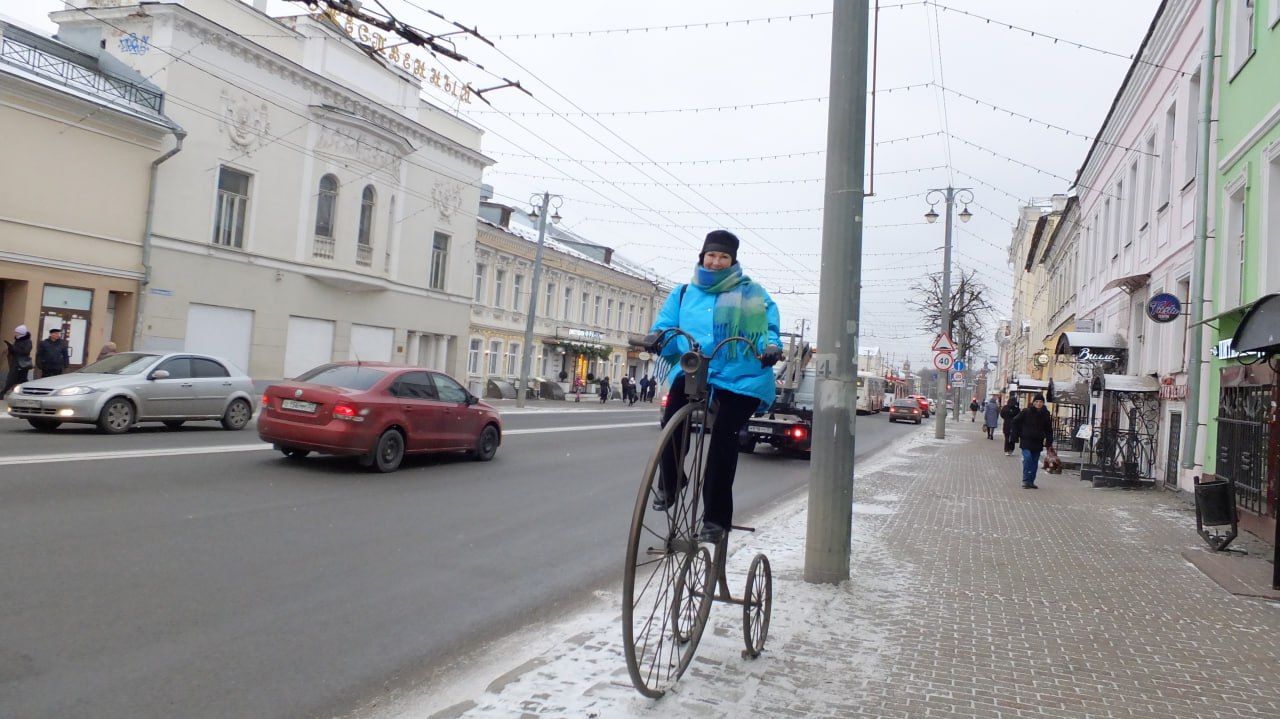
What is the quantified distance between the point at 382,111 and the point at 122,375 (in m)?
19.9

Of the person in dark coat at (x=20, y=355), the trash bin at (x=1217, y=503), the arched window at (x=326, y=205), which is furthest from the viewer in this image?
the arched window at (x=326, y=205)

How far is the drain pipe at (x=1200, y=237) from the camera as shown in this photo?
514 inches

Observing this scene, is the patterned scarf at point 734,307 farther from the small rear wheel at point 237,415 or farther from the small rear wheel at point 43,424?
the small rear wheel at point 237,415

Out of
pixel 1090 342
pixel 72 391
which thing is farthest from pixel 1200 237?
pixel 72 391

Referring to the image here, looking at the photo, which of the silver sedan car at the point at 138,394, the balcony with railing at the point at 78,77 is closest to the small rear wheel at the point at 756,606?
the silver sedan car at the point at 138,394

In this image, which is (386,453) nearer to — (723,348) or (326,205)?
(723,348)

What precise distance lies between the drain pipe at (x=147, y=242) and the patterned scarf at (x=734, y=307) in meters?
22.8

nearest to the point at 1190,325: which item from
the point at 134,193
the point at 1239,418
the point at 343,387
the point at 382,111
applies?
the point at 1239,418

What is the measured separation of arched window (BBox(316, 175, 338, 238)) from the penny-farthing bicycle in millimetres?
28020

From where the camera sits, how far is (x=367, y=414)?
35.7 feet

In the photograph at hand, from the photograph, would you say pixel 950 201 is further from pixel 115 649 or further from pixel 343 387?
pixel 115 649

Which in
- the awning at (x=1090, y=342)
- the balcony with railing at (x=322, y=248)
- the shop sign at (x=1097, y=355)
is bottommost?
the shop sign at (x=1097, y=355)

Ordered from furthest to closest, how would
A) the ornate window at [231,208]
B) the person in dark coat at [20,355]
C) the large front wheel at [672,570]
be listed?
the ornate window at [231,208] → the person in dark coat at [20,355] → the large front wheel at [672,570]

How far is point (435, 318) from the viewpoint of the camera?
36.1 m
